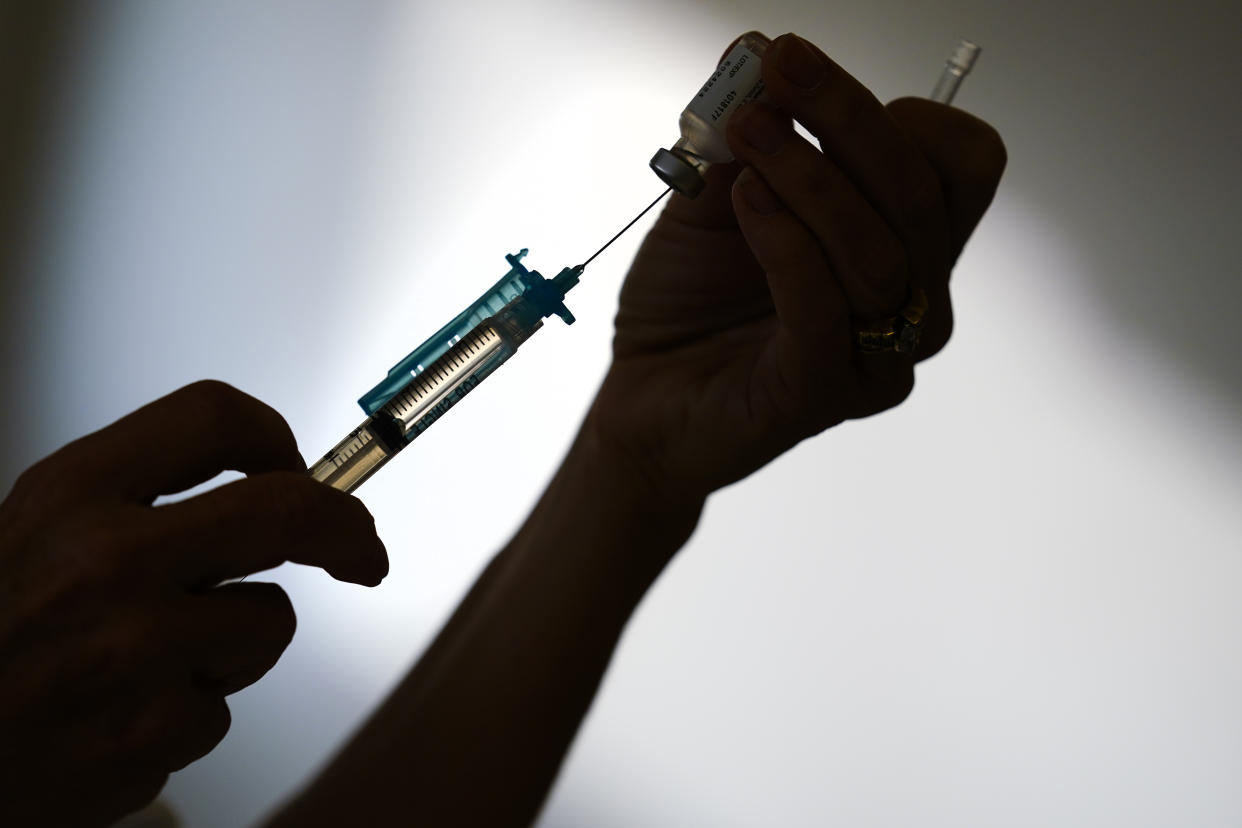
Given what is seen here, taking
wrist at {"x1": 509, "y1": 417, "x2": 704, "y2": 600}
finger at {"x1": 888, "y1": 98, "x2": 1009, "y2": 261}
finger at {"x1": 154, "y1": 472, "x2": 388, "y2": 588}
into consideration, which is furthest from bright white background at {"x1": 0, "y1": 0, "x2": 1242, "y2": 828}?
finger at {"x1": 154, "y1": 472, "x2": 388, "y2": 588}

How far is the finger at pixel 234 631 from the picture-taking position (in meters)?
0.67

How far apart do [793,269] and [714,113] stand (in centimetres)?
18

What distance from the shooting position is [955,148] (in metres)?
0.80

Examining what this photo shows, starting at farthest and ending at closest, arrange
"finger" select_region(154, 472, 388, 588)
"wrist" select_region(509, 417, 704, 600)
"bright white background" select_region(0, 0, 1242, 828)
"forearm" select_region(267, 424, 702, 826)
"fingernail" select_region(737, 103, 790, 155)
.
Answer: "bright white background" select_region(0, 0, 1242, 828) < "wrist" select_region(509, 417, 704, 600) < "forearm" select_region(267, 424, 702, 826) < "fingernail" select_region(737, 103, 790, 155) < "finger" select_region(154, 472, 388, 588)

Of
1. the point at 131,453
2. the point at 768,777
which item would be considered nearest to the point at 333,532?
the point at 131,453

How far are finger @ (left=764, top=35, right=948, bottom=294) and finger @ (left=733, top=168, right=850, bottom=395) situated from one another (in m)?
0.07

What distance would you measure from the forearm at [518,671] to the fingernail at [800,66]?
1.60 feet

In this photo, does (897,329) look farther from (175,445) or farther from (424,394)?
(175,445)

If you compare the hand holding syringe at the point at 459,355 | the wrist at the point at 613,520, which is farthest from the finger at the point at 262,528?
the wrist at the point at 613,520

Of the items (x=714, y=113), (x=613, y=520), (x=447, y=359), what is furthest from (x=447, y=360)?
(x=714, y=113)

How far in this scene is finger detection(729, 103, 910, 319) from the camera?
76 cm

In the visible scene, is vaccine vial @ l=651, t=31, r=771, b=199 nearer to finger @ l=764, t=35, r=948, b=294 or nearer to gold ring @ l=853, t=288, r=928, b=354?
finger @ l=764, t=35, r=948, b=294

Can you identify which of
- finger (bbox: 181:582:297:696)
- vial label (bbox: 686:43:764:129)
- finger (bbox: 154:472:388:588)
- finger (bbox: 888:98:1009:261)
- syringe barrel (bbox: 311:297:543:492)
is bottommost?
finger (bbox: 181:582:297:696)

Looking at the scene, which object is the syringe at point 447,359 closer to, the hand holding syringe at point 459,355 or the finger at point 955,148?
the hand holding syringe at point 459,355
